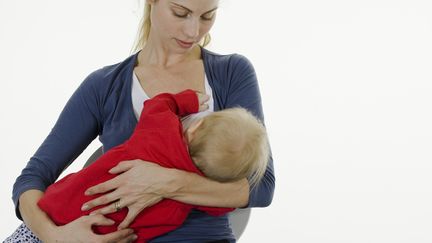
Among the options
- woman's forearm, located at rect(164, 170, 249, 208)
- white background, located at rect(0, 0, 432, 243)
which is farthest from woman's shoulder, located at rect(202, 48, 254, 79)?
white background, located at rect(0, 0, 432, 243)

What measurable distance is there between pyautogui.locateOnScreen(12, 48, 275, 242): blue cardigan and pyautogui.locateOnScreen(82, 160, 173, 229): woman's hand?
0.90ft

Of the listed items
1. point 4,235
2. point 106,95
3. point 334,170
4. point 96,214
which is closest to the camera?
point 96,214

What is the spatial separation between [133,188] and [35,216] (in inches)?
12.3

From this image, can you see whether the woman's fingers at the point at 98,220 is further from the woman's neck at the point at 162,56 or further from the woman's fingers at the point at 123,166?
the woman's neck at the point at 162,56

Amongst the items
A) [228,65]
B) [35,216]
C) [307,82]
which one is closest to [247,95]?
[228,65]

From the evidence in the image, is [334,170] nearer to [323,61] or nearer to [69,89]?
[323,61]

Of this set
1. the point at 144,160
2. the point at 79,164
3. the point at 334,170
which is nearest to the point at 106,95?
the point at 144,160

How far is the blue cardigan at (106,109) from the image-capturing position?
2.15m

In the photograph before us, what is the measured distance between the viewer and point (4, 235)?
3.80m

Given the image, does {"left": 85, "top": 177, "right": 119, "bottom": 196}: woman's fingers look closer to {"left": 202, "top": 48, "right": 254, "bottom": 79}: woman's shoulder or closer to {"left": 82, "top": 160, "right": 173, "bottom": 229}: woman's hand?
{"left": 82, "top": 160, "right": 173, "bottom": 229}: woman's hand

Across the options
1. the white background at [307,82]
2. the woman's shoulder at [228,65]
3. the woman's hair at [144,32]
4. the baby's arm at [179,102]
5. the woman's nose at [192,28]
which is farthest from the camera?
the white background at [307,82]

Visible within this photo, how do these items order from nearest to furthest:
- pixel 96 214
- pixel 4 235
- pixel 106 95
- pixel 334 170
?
1. pixel 96 214
2. pixel 106 95
3. pixel 4 235
4. pixel 334 170

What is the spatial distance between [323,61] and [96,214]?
250 cm

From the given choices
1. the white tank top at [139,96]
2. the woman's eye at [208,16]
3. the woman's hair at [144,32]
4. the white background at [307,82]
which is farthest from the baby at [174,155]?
the white background at [307,82]
